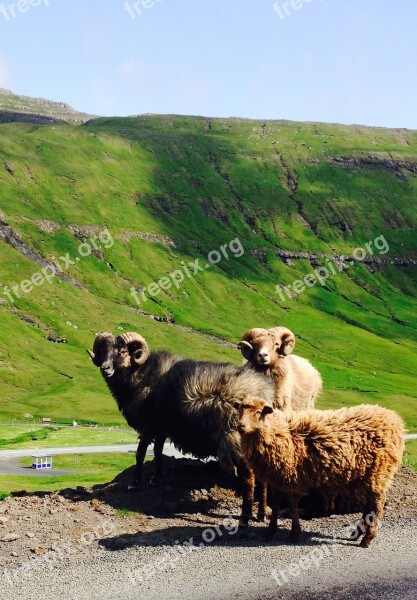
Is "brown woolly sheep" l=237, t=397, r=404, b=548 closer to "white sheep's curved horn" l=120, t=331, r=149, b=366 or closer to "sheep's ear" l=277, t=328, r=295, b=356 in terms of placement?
"sheep's ear" l=277, t=328, r=295, b=356

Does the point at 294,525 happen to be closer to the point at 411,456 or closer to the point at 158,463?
the point at 158,463

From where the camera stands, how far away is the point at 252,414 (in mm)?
17688

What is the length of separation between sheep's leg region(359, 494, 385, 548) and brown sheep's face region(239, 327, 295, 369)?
7114 millimetres

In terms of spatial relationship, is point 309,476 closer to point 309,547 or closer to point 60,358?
point 309,547

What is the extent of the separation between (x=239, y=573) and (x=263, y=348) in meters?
9.34

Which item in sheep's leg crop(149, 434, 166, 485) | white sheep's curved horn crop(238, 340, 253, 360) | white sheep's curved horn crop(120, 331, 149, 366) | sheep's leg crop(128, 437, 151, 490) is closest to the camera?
sheep's leg crop(149, 434, 166, 485)

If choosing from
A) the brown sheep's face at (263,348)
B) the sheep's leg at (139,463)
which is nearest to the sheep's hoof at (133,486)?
the sheep's leg at (139,463)

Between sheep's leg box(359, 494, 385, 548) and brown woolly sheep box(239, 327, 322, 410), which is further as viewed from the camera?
brown woolly sheep box(239, 327, 322, 410)

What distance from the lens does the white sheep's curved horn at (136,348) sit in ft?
81.3

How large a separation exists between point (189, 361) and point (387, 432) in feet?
26.4

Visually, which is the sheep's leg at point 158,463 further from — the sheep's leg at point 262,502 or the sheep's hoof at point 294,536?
the sheep's hoof at point 294,536

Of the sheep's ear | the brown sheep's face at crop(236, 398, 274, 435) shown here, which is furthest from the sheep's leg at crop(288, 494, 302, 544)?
Answer: the sheep's ear

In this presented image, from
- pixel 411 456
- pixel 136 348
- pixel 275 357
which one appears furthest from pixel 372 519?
pixel 411 456

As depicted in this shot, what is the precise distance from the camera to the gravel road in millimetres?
14586
